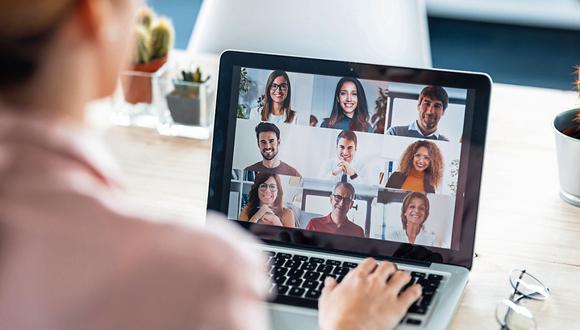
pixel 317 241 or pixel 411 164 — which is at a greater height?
pixel 411 164

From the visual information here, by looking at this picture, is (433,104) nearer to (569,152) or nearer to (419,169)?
(419,169)

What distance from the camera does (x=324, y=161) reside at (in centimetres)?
128

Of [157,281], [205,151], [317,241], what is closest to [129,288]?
[157,281]

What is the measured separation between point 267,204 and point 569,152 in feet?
1.70

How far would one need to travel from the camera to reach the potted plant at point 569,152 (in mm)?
1405

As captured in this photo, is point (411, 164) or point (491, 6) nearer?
point (411, 164)

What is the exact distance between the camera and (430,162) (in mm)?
1254

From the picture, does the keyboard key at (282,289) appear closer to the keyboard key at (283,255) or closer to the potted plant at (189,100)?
the keyboard key at (283,255)

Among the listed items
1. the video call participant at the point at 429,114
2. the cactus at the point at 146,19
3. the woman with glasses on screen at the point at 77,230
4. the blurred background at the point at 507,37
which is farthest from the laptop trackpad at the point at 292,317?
the blurred background at the point at 507,37

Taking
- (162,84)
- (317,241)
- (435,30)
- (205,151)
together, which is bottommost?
(317,241)

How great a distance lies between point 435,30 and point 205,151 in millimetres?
2790

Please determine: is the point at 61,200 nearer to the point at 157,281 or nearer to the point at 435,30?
the point at 157,281

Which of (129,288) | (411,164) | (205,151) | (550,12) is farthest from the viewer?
(550,12)

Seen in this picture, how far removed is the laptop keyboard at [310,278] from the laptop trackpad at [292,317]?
0.01 meters
